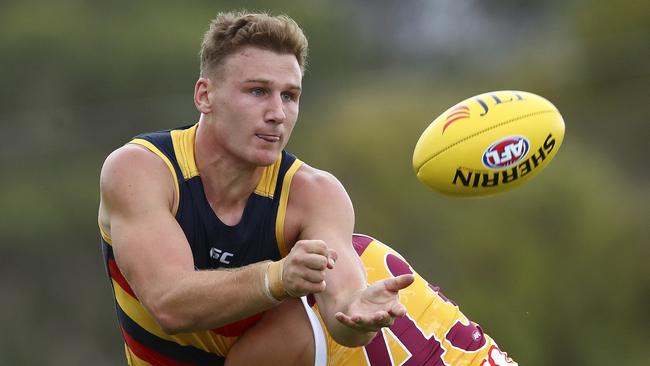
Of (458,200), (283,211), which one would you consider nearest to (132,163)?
(283,211)

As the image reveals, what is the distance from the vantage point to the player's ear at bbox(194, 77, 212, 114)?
5.29m

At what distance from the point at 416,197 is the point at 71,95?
19.9 feet

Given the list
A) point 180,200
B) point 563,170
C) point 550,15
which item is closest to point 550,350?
point 563,170

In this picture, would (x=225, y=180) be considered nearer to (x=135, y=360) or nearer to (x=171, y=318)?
(x=171, y=318)

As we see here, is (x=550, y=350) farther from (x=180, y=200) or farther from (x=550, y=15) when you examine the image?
(x=180, y=200)

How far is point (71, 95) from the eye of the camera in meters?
16.7

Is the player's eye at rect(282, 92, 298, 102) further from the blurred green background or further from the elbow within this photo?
the blurred green background

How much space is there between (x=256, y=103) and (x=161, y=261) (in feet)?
2.63

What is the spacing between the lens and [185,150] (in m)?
5.26

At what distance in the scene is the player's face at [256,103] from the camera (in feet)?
16.6

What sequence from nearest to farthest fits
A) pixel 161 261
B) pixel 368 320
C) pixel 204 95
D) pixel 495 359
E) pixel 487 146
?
pixel 368 320 → pixel 161 261 → pixel 487 146 → pixel 204 95 → pixel 495 359

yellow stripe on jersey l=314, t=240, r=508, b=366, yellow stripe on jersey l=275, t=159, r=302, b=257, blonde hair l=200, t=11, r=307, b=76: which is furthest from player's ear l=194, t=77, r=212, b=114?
yellow stripe on jersey l=314, t=240, r=508, b=366

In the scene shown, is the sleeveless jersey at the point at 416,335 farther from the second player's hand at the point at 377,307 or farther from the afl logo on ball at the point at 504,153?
the second player's hand at the point at 377,307

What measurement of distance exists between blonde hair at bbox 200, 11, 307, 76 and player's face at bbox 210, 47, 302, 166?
0.13 feet
